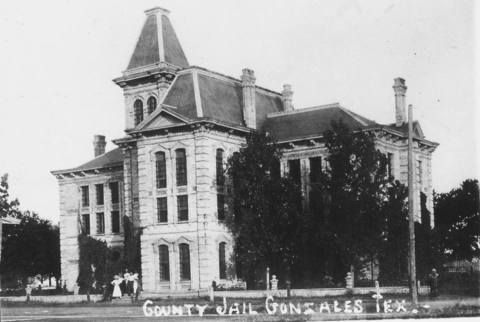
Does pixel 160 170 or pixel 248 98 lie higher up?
pixel 248 98

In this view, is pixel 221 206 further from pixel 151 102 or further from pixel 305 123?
pixel 151 102

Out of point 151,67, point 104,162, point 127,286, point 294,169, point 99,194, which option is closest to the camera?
point 127,286

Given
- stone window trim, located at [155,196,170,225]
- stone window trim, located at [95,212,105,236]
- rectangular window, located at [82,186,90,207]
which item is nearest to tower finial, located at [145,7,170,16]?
stone window trim, located at [155,196,170,225]

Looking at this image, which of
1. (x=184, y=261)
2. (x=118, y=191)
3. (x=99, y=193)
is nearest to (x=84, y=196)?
(x=99, y=193)

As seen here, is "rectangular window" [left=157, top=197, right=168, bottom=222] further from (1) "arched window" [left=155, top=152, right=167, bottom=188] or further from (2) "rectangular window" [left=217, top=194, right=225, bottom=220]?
(2) "rectangular window" [left=217, top=194, right=225, bottom=220]

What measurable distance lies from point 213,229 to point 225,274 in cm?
252

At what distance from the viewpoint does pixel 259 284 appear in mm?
42312

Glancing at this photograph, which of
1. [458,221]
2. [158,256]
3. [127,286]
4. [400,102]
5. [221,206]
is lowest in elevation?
[127,286]

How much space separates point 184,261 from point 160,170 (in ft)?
16.2

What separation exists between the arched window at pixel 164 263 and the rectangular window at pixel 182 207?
1837mm

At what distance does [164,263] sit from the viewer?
43031 mm

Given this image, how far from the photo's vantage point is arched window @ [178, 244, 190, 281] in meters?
42.2

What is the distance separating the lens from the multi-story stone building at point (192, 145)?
1650 inches

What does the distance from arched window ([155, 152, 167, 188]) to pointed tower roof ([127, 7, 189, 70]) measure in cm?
617
